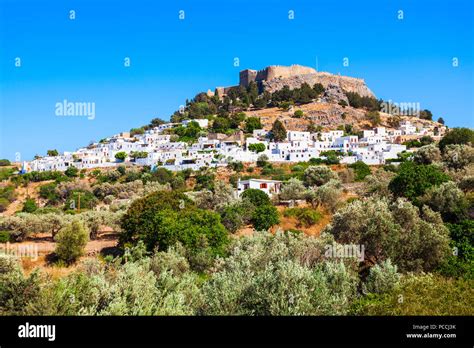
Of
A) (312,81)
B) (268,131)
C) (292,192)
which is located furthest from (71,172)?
(312,81)

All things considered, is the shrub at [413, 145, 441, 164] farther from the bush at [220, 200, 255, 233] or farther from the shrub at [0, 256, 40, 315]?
the shrub at [0, 256, 40, 315]

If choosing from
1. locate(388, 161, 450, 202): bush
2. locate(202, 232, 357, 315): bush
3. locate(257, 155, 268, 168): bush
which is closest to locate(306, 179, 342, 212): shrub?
locate(388, 161, 450, 202): bush

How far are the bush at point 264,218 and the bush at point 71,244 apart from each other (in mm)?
9378

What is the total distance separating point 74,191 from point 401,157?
3624cm

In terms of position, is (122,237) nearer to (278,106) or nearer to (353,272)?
(353,272)

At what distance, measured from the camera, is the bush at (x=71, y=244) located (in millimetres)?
22266

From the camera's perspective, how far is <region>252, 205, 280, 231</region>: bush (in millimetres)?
27422

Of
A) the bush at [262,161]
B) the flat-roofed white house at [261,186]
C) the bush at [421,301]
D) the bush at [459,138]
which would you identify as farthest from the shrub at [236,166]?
the bush at [421,301]

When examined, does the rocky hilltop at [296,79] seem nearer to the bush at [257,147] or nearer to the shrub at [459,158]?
the bush at [257,147]

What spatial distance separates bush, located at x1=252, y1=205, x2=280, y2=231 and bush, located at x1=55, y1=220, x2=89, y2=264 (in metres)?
9.38
